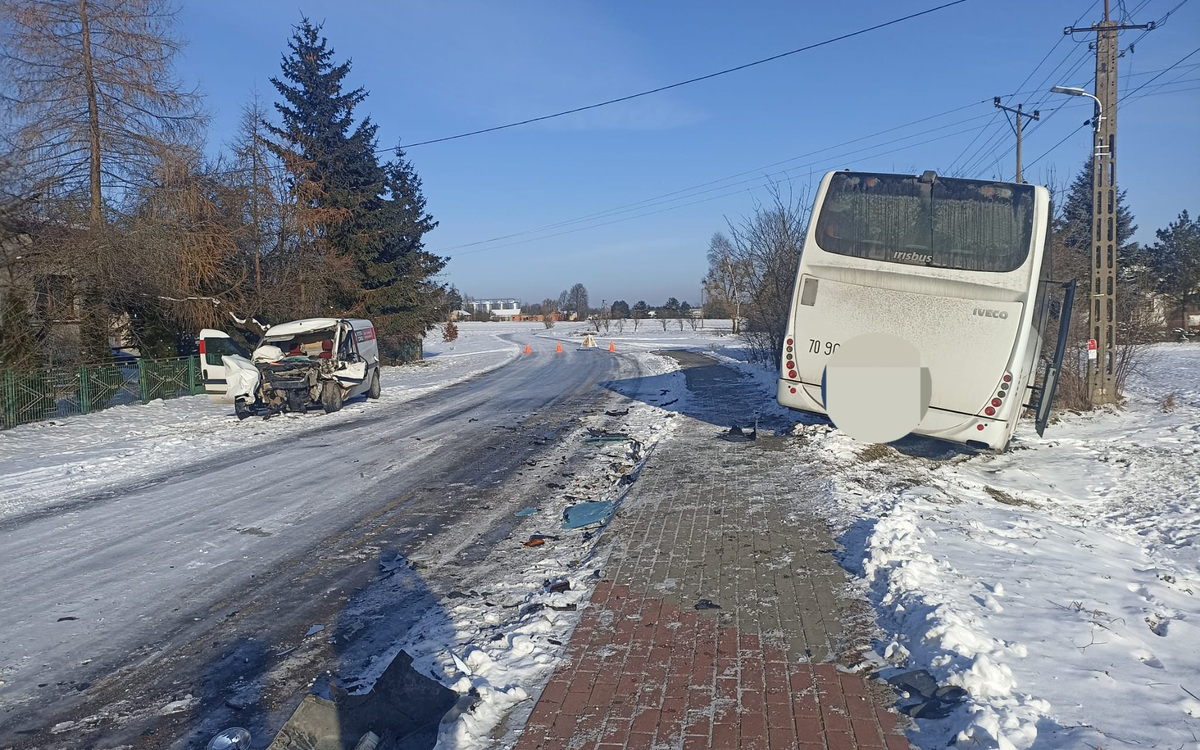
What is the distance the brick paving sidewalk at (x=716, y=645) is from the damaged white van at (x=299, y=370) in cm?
1201

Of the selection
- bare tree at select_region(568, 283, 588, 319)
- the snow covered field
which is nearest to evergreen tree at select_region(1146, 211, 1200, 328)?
the snow covered field

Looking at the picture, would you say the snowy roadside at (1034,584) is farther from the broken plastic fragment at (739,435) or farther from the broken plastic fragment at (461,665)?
the broken plastic fragment at (461,665)

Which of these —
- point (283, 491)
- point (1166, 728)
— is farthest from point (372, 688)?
point (283, 491)

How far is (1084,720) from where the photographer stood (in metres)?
3.87

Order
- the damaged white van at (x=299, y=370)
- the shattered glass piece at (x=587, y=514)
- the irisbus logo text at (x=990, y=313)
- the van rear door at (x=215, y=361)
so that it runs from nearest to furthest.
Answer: the shattered glass piece at (x=587, y=514) < the irisbus logo text at (x=990, y=313) < the damaged white van at (x=299, y=370) < the van rear door at (x=215, y=361)

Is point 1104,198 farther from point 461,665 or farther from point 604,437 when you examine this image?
point 461,665

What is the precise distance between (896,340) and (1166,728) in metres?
6.27

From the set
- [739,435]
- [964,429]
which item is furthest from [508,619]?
[739,435]

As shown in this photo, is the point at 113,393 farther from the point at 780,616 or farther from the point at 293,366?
the point at 780,616

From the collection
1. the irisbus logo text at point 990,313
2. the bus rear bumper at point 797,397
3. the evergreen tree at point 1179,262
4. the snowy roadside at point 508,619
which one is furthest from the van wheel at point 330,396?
the evergreen tree at point 1179,262

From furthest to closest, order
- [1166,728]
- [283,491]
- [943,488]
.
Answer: [283,491]
[943,488]
[1166,728]

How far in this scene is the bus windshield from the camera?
927cm

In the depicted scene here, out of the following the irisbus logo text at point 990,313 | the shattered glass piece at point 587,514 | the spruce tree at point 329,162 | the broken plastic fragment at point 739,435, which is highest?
the spruce tree at point 329,162

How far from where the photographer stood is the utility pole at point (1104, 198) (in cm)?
1502
